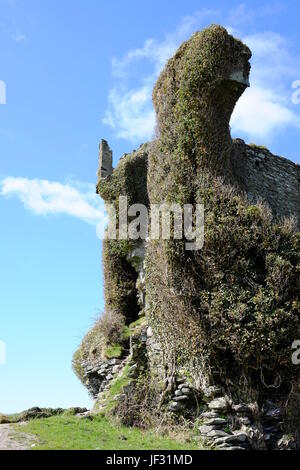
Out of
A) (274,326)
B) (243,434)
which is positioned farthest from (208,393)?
(274,326)

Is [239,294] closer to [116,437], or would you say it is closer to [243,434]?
[243,434]

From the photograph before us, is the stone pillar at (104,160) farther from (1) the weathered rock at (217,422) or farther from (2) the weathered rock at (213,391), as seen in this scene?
(1) the weathered rock at (217,422)

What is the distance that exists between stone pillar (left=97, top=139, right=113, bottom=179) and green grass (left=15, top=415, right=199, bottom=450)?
11.4 m

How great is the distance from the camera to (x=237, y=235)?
16094 mm

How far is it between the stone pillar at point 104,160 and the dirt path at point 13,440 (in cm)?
1290

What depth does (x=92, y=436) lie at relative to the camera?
544 inches

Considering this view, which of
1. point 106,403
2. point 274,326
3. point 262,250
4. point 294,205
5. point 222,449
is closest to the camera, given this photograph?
point 222,449

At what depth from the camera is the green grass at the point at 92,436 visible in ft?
41.7

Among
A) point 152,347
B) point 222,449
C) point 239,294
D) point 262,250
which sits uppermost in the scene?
point 262,250

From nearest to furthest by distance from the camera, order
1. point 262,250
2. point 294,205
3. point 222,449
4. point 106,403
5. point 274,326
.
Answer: point 222,449 → point 274,326 → point 262,250 → point 106,403 → point 294,205

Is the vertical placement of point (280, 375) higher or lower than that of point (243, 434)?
higher

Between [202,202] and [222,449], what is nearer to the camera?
[222,449]

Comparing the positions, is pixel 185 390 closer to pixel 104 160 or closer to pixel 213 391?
pixel 213 391

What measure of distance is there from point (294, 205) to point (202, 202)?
662 centimetres
